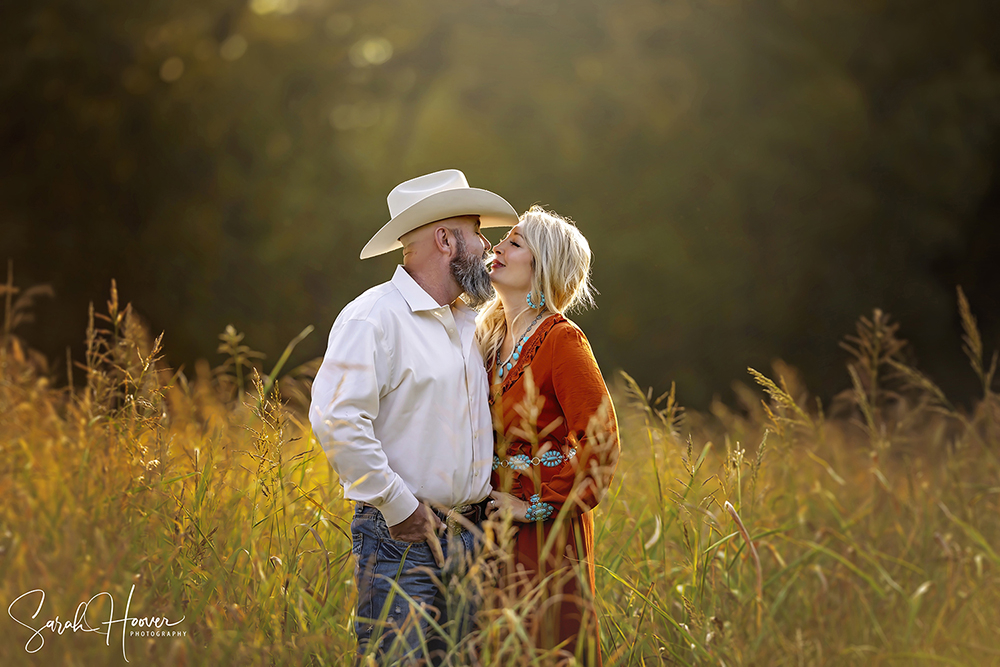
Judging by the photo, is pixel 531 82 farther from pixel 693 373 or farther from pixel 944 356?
pixel 944 356

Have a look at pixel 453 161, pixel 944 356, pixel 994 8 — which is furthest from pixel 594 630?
pixel 994 8

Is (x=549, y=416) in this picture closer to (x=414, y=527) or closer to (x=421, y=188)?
(x=414, y=527)

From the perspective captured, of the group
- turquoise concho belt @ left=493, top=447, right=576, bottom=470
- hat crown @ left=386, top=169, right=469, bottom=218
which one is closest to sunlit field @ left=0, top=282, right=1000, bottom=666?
turquoise concho belt @ left=493, top=447, right=576, bottom=470

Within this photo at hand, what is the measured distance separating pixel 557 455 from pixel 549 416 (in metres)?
0.14

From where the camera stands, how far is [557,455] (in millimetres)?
2369

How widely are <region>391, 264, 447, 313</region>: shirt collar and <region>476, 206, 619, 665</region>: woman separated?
0.30 metres

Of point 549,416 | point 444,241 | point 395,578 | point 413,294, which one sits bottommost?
point 395,578

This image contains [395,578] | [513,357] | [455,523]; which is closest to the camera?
[395,578]

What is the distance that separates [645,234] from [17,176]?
20.6 feet

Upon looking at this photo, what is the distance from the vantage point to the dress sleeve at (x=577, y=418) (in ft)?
7.24

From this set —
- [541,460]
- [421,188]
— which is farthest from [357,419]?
[421,188]

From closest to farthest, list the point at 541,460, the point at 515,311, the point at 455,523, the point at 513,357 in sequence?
1. the point at 455,523
2. the point at 541,460
3. the point at 513,357
4. the point at 515,311

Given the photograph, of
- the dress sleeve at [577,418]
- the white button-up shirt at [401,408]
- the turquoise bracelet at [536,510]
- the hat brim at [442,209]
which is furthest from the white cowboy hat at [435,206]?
the turquoise bracelet at [536,510]

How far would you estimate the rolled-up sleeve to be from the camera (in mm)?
2080
